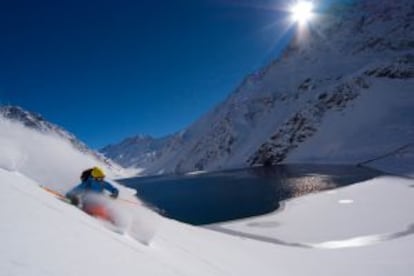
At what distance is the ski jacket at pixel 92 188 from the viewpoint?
40.4ft

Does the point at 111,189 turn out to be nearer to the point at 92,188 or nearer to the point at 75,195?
the point at 92,188

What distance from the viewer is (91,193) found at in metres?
12.3

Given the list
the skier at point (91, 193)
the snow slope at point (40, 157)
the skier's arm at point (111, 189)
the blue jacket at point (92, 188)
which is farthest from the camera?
the snow slope at point (40, 157)

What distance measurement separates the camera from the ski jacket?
12.3 metres

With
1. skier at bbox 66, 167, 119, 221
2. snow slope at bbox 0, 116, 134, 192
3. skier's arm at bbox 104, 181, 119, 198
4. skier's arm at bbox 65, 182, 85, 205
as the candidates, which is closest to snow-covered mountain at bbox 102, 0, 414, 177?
snow slope at bbox 0, 116, 134, 192

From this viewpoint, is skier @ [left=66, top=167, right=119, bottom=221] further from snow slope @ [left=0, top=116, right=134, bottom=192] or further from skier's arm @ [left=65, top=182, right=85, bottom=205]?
snow slope @ [left=0, top=116, right=134, bottom=192]

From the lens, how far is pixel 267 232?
22.1 meters

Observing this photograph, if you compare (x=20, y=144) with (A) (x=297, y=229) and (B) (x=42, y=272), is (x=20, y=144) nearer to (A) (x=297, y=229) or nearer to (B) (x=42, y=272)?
(A) (x=297, y=229)

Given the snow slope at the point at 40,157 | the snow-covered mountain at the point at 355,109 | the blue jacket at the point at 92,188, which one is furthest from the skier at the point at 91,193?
the snow-covered mountain at the point at 355,109

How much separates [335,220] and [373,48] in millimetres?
189587

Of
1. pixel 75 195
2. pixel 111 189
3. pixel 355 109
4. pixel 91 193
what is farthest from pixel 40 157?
pixel 355 109

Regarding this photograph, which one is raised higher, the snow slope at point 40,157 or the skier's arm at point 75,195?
the snow slope at point 40,157

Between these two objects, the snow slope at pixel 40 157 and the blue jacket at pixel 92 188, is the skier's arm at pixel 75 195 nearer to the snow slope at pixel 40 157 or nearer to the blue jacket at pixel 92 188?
Result: the blue jacket at pixel 92 188

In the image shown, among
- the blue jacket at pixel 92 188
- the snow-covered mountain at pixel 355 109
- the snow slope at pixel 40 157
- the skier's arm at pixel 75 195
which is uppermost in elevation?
the snow-covered mountain at pixel 355 109
